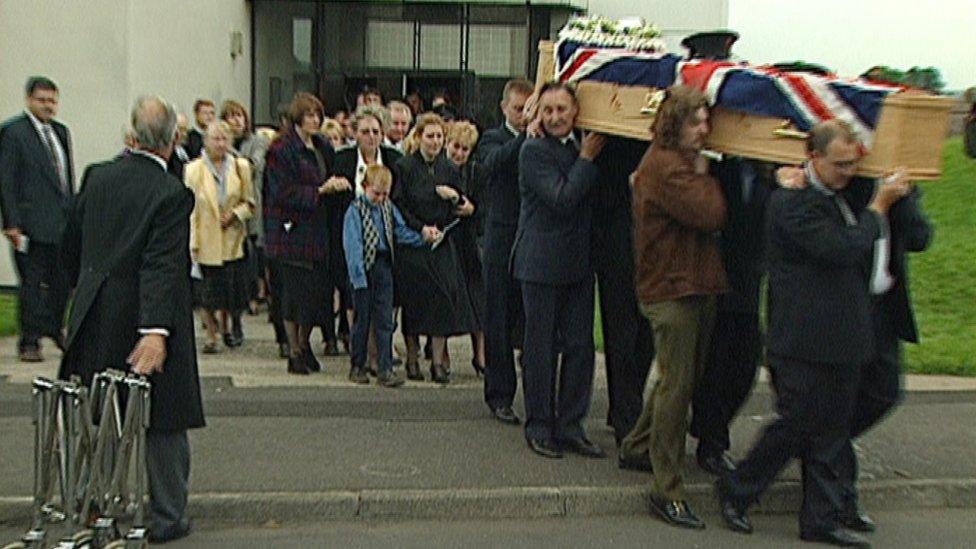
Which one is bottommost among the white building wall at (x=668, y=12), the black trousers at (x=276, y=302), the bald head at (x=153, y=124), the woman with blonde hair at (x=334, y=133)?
the black trousers at (x=276, y=302)

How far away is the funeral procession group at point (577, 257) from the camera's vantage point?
5.82m

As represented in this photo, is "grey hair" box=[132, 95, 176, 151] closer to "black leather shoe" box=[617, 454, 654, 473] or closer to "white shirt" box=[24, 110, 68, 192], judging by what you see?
"black leather shoe" box=[617, 454, 654, 473]

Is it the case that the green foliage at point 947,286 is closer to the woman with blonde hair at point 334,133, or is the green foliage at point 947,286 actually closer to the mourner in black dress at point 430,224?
the mourner in black dress at point 430,224

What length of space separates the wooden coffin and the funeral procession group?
33 millimetres

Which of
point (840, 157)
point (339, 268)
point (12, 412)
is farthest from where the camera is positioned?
point (339, 268)

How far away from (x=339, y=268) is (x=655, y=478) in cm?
405

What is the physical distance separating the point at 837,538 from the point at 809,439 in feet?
1.67

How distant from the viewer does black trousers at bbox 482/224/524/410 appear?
7.85 meters

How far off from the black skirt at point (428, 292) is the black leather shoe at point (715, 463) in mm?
2387

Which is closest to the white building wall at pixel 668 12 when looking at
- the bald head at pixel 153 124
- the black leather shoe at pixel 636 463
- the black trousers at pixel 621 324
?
the black trousers at pixel 621 324

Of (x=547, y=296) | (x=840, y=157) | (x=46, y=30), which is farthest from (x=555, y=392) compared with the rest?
(x=46, y=30)

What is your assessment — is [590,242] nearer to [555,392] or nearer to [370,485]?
[555,392]

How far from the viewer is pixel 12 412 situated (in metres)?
8.02

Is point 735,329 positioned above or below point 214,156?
below
